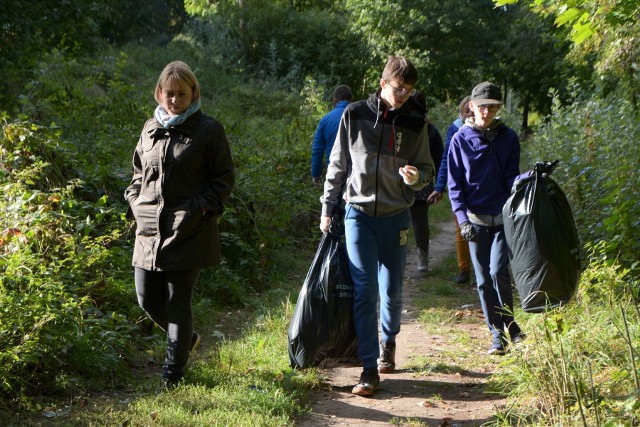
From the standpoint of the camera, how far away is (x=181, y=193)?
518 cm

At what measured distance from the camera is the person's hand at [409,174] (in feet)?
17.4

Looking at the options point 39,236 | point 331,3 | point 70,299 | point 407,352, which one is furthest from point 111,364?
point 331,3

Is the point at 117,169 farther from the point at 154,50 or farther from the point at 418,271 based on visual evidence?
the point at 154,50

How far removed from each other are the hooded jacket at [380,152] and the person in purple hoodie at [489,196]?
2.64ft

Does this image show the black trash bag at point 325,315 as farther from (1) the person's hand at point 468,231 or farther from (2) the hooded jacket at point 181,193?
(1) the person's hand at point 468,231

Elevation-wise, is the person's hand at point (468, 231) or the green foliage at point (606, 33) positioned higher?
the green foliage at point (606, 33)

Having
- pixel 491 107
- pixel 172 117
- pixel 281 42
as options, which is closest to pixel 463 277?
pixel 491 107

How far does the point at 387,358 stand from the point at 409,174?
1502 millimetres

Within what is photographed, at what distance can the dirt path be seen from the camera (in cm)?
508

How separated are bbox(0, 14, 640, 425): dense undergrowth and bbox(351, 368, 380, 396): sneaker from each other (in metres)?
0.41

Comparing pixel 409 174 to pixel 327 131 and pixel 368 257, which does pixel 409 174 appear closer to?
pixel 368 257

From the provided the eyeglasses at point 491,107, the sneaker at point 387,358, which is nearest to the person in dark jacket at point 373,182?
the sneaker at point 387,358

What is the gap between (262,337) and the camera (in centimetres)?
677

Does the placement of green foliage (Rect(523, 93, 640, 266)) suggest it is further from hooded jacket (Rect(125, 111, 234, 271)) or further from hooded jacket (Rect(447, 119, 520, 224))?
hooded jacket (Rect(125, 111, 234, 271))
